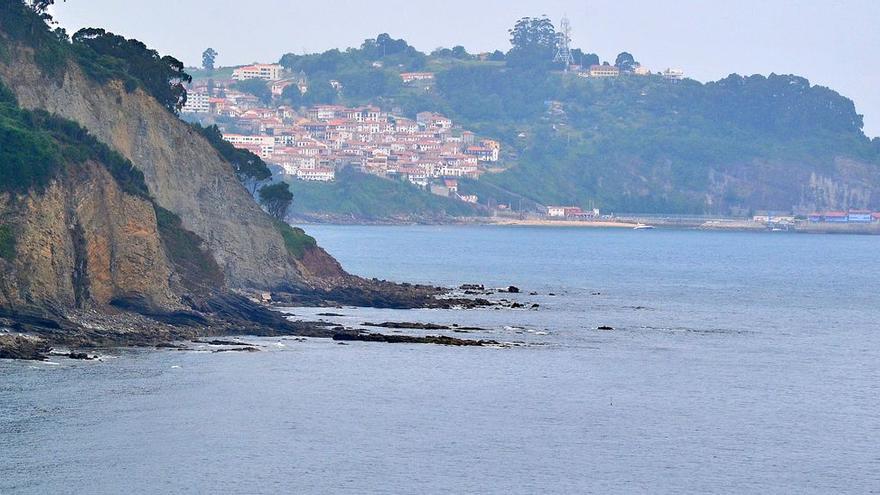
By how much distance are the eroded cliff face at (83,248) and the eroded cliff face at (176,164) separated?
35.3 ft

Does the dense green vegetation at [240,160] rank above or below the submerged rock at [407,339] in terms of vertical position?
above

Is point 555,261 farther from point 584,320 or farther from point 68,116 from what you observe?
point 68,116

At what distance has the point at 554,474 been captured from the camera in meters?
42.5

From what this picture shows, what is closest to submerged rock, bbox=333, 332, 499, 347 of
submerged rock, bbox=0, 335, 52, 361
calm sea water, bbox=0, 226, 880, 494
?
calm sea water, bbox=0, 226, 880, 494

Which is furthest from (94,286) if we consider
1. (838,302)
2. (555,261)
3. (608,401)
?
(555,261)

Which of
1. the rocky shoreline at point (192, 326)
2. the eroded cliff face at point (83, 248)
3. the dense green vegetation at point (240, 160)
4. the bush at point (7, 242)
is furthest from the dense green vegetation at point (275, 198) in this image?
the bush at point (7, 242)

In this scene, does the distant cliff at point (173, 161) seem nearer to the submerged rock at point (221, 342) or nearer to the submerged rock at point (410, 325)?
the submerged rock at point (410, 325)

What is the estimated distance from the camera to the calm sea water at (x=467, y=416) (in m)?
41.7

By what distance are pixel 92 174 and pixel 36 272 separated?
878 centimetres

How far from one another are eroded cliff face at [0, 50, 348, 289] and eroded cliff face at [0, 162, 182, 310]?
10747mm

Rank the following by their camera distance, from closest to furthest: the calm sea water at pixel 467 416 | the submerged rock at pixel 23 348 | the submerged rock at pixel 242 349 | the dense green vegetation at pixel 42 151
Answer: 1. the calm sea water at pixel 467 416
2. the submerged rock at pixel 23 348
3. the submerged rock at pixel 242 349
4. the dense green vegetation at pixel 42 151

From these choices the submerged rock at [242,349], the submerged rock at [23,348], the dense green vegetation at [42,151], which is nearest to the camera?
the submerged rock at [23,348]

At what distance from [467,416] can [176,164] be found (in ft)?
132

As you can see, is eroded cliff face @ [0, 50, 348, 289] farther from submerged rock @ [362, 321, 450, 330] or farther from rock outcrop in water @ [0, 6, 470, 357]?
submerged rock @ [362, 321, 450, 330]
